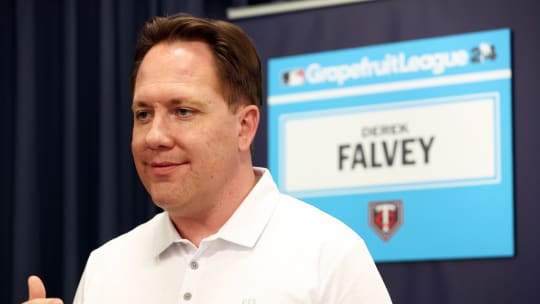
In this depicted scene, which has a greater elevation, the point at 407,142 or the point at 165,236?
the point at 407,142

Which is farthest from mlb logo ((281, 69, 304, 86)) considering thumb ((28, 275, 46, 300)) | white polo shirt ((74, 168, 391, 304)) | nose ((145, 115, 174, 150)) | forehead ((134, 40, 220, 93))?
thumb ((28, 275, 46, 300))

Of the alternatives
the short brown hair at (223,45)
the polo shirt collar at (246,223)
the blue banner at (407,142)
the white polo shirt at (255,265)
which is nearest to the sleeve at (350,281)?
the white polo shirt at (255,265)

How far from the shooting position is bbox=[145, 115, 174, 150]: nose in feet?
7.41

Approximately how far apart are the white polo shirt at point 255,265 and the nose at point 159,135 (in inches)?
9.5

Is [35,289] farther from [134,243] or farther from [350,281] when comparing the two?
[350,281]

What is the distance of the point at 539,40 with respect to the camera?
351 centimetres

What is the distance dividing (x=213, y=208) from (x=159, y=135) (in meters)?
0.24

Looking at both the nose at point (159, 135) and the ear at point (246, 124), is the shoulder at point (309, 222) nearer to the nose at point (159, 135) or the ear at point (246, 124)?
the ear at point (246, 124)

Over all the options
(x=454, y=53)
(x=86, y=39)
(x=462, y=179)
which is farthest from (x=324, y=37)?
(x=86, y=39)

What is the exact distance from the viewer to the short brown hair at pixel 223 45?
2375 mm

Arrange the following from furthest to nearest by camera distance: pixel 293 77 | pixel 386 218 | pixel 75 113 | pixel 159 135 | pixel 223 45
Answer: pixel 75 113
pixel 293 77
pixel 386 218
pixel 223 45
pixel 159 135

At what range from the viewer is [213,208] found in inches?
94.3

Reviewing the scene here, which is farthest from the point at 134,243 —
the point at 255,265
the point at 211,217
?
the point at 255,265

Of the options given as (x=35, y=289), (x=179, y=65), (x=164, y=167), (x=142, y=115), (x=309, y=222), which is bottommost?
(x=35, y=289)
